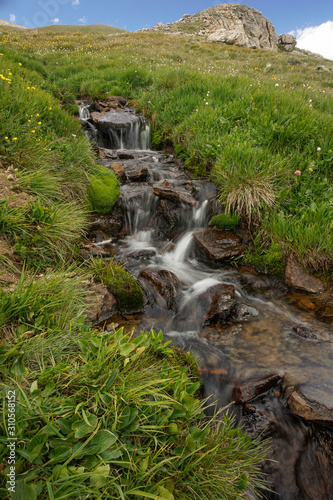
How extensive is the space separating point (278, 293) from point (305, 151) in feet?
9.98

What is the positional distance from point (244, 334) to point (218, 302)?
0.59 metres

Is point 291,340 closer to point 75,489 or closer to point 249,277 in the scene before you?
point 249,277

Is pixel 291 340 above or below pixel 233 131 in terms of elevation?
below

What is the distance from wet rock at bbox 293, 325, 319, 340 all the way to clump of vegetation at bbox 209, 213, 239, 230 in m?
2.21

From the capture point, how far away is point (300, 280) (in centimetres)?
422

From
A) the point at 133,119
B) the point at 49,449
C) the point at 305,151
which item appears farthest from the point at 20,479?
the point at 133,119

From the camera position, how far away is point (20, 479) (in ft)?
3.92

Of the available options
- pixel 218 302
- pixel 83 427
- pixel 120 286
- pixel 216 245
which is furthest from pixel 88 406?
pixel 216 245

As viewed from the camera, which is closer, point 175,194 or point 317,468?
point 317,468

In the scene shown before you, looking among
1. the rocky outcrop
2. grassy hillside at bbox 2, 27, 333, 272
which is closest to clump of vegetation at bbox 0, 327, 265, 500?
grassy hillside at bbox 2, 27, 333, 272

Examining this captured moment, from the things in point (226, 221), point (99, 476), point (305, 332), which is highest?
point (226, 221)

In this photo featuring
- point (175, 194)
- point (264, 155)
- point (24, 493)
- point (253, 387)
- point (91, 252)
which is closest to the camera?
point (24, 493)

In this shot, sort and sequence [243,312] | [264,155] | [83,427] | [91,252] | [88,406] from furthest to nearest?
[264,155], [91,252], [243,312], [88,406], [83,427]

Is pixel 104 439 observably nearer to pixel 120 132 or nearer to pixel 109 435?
pixel 109 435
